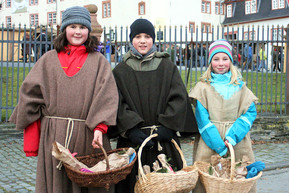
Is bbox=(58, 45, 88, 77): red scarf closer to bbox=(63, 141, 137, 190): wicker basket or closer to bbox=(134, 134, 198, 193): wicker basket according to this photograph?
bbox=(63, 141, 137, 190): wicker basket

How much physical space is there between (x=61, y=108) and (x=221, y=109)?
1.51 metres

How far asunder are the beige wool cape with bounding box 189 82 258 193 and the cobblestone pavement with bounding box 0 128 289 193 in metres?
1.78

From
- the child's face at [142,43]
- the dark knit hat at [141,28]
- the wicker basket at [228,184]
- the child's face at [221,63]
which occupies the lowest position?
the wicker basket at [228,184]

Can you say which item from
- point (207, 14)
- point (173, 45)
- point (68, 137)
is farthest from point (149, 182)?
point (207, 14)

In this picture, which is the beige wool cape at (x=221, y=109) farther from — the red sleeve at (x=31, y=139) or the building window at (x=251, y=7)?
the building window at (x=251, y=7)

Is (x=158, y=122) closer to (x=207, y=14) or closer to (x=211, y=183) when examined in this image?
(x=211, y=183)

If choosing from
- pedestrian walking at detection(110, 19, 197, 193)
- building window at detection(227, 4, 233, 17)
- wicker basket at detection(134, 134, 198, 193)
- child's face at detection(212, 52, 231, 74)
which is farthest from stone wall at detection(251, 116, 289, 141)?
building window at detection(227, 4, 233, 17)

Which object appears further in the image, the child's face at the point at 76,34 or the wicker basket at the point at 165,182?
the child's face at the point at 76,34

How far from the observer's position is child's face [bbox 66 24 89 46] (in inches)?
129

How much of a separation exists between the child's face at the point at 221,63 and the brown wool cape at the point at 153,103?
46 centimetres

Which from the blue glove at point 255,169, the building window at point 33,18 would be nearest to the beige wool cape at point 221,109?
the blue glove at point 255,169

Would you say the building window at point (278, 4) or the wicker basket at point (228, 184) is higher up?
the building window at point (278, 4)

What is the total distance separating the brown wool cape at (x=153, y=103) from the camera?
3.34 meters

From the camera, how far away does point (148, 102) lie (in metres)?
3.45
